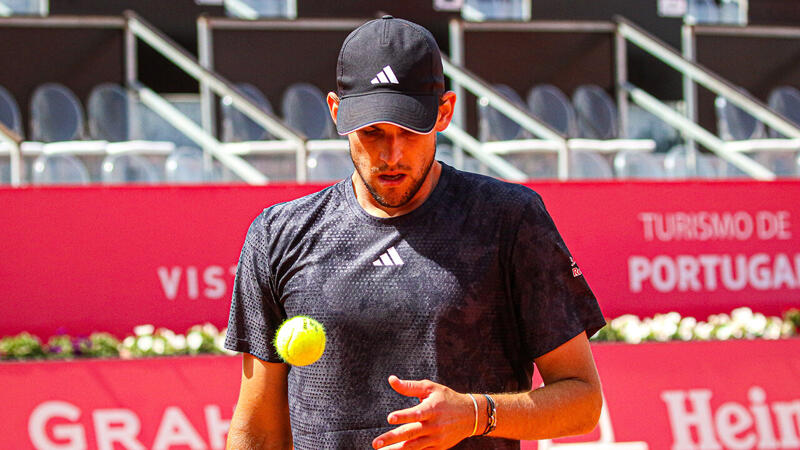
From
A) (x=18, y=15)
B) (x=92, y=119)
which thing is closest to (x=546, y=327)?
(x=92, y=119)

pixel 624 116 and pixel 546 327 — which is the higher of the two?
pixel 624 116

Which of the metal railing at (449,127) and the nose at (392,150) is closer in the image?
the nose at (392,150)

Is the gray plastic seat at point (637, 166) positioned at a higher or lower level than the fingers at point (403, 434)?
higher

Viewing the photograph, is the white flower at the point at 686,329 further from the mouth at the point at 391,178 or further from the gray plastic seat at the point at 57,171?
the mouth at the point at 391,178

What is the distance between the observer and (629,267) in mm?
6445

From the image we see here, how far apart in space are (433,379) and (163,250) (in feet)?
14.3

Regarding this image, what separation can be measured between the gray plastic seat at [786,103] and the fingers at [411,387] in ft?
30.8

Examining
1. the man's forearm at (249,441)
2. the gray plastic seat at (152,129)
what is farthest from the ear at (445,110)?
the gray plastic seat at (152,129)

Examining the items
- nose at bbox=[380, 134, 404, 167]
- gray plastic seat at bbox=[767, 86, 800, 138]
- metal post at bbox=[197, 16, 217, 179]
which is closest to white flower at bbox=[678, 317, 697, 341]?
metal post at bbox=[197, 16, 217, 179]

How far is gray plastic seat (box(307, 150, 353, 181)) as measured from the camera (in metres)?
7.96

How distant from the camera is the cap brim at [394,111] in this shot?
1.87 metres

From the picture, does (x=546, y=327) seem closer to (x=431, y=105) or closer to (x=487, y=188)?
(x=487, y=188)

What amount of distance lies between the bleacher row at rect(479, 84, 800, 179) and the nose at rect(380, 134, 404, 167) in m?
5.90

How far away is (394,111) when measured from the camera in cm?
187
